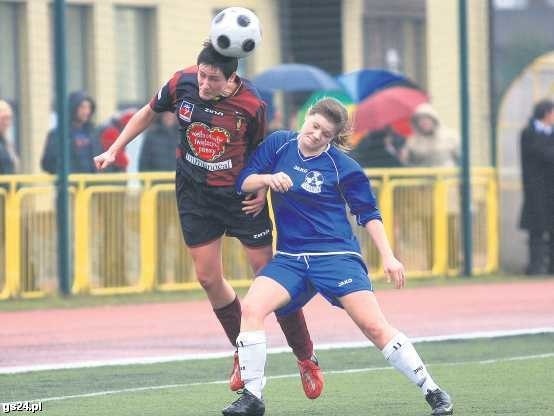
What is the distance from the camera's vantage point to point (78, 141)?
17.6m

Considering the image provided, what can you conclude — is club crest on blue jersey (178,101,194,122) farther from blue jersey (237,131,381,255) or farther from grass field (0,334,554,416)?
grass field (0,334,554,416)

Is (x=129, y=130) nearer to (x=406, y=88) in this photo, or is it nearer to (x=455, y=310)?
(x=455, y=310)

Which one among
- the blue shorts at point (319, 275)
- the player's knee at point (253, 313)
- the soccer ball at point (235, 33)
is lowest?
the player's knee at point (253, 313)

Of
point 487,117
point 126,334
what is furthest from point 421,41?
point 126,334

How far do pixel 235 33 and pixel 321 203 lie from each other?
1.14 m

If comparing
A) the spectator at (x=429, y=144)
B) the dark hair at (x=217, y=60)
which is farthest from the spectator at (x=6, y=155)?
the dark hair at (x=217, y=60)

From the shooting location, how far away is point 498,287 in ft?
60.9

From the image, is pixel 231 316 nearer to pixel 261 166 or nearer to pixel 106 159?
pixel 106 159

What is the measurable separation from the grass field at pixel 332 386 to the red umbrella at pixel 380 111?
7.28 metres

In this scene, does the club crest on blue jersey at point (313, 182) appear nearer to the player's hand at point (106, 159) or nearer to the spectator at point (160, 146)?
the player's hand at point (106, 159)

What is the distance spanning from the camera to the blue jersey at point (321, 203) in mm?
8828

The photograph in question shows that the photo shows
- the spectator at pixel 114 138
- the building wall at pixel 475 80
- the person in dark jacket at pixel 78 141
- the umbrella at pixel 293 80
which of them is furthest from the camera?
the building wall at pixel 475 80

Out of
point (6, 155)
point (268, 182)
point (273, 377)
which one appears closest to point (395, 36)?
point (6, 155)

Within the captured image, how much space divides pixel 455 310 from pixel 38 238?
4.22 meters
